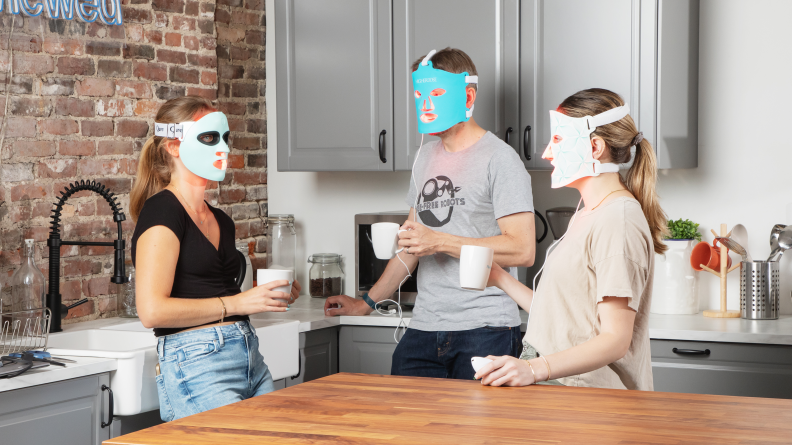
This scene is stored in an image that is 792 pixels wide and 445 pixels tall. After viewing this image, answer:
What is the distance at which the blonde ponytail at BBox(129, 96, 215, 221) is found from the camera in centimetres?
215

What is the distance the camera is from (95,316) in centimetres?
299

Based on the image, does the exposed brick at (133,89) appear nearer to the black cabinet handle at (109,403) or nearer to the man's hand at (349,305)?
Answer: the man's hand at (349,305)

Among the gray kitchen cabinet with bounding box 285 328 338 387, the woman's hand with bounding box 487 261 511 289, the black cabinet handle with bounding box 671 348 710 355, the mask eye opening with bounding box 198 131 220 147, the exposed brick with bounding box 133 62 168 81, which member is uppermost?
the exposed brick with bounding box 133 62 168 81

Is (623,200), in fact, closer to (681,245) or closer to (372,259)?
(681,245)

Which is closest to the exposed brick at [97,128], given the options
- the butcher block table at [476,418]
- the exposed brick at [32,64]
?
the exposed brick at [32,64]

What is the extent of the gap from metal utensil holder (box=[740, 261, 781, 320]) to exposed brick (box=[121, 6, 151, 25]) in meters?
2.38

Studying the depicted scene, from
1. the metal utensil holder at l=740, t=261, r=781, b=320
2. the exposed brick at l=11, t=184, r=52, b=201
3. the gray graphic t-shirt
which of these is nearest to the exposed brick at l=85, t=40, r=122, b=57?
the exposed brick at l=11, t=184, r=52, b=201

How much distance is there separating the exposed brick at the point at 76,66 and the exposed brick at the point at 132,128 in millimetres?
215

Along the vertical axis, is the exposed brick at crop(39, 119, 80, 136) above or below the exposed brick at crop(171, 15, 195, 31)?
below

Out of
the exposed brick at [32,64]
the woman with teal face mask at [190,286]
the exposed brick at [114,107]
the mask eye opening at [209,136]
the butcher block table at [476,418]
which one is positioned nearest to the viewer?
the butcher block table at [476,418]

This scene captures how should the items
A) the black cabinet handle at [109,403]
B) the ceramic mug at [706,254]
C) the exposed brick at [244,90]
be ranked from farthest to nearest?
the exposed brick at [244,90] → the ceramic mug at [706,254] → the black cabinet handle at [109,403]

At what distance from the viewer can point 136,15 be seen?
309 centimetres

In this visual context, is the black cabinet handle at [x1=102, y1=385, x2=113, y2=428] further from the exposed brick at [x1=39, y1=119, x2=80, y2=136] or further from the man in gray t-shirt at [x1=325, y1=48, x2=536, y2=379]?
the exposed brick at [x1=39, y1=119, x2=80, y2=136]

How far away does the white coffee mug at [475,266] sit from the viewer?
196 centimetres
